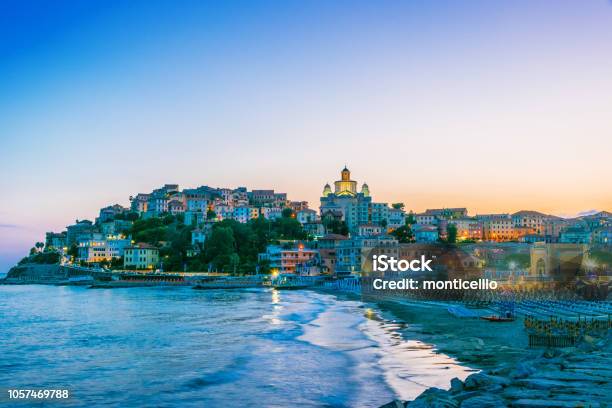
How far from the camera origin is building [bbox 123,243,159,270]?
472ft

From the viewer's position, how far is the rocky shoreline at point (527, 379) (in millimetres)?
13781

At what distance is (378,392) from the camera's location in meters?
20.3

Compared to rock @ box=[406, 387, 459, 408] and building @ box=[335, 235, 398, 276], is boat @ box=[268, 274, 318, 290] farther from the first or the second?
rock @ box=[406, 387, 459, 408]

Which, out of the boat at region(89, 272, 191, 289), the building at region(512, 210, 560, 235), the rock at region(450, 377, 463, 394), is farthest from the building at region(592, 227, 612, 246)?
the rock at region(450, 377, 463, 394)

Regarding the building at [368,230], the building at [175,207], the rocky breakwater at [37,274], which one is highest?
the building at [175,207]

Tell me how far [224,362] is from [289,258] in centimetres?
9278

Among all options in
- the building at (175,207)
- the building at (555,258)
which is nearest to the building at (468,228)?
the building at (555,258)

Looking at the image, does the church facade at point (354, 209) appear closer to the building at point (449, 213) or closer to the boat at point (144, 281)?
the building at point (449, 213)

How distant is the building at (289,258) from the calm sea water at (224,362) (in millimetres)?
71478

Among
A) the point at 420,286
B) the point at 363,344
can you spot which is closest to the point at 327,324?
the point at 363,344

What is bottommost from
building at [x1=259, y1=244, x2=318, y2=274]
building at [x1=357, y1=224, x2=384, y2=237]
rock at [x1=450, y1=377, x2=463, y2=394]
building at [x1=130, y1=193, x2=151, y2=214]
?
rock at [x1=450, y1=377, x2=463, y2=394]

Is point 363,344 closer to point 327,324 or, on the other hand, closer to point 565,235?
point 327,324

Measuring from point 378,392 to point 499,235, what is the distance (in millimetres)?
150583

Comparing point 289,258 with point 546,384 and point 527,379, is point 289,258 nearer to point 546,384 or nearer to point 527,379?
point 527,379
